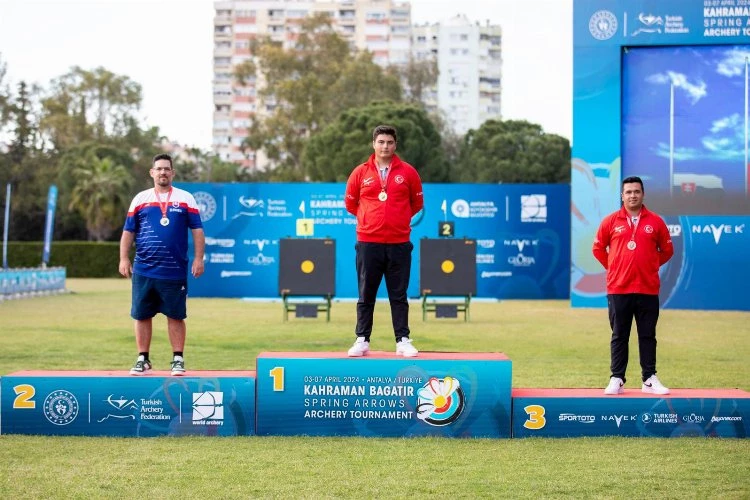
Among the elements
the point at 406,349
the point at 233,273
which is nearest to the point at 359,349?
the point at 406,349

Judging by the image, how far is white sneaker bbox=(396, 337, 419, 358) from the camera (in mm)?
6400

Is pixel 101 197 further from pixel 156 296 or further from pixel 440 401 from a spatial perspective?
pixel 440 401

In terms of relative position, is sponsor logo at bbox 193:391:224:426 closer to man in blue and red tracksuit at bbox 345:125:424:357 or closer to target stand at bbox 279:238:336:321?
man in blue and red tracksuit at bbox 345:125:424:357

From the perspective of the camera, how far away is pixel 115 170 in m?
55.8

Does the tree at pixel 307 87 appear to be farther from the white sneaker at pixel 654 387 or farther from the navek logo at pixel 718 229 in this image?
the white sneaker at pixel 654 387

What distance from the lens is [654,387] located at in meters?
6.43

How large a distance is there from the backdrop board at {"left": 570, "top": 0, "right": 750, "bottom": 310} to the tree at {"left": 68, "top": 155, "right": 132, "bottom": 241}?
120 ft

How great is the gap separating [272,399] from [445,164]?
41107mm

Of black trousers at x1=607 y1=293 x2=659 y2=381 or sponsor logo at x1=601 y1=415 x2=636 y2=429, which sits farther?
black trousers at x1=607 y1=293 x2=659 y2=381

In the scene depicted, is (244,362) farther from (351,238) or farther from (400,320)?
(351,238)

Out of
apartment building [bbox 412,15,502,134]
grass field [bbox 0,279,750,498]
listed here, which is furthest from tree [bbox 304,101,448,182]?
apartment building [bbox 412,15,502,134]

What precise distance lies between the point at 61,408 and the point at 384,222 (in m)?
2.13

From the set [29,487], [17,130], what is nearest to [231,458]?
[29,487]

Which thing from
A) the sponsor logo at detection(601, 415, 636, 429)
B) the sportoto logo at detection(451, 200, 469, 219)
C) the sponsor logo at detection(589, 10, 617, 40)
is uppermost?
the sponsor logo at detection(589, 10, 617, 40)
